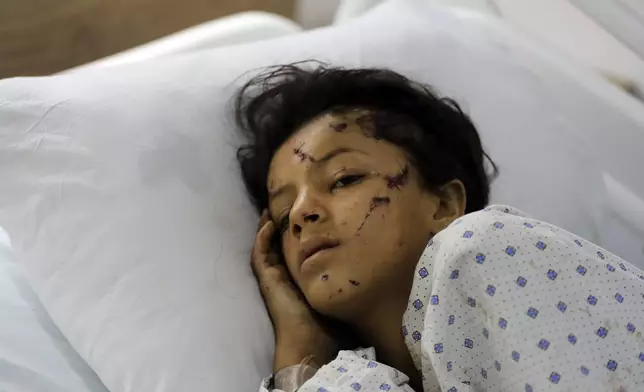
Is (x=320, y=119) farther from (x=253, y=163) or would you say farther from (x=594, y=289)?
(x=594, y=289)

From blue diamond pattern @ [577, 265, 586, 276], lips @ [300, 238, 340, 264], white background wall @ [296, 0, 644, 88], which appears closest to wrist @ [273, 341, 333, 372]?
lips @ [300, 238, 340, 264]

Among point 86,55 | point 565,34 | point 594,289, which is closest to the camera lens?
point 594,289

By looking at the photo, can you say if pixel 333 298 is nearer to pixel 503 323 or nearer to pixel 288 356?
pixel 288 356

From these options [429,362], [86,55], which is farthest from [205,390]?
[86,55]

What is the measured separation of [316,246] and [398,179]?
13 cm

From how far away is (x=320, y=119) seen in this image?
99 cm

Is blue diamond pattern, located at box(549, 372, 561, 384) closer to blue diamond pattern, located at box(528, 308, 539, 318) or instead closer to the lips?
blue diamond pattern, located at box(528, 308, 539, 318)

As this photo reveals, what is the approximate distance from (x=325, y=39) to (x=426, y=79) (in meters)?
0.17

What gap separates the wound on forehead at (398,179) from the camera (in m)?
0.92

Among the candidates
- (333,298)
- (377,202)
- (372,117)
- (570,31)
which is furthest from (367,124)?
(570,31)

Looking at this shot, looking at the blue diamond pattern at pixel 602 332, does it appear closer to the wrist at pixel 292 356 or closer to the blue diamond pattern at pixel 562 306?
the blue diamond pattern at pixel 562 306

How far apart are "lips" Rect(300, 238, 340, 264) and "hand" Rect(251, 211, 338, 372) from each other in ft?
0.24

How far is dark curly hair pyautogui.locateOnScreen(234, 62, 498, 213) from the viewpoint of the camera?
100 centimetres

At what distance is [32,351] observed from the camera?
858 millimetres
